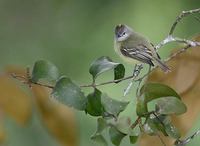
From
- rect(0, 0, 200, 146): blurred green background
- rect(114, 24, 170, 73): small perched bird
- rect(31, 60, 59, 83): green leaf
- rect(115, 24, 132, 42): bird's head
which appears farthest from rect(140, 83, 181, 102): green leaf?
rect(0, 0, 200, 146): blurred green background

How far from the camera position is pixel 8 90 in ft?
3.91

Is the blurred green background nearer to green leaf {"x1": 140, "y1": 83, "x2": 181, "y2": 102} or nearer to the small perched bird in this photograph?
the small perched bird

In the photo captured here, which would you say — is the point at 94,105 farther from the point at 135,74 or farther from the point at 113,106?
the point at 135,74

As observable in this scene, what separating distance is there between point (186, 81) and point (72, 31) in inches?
79.8

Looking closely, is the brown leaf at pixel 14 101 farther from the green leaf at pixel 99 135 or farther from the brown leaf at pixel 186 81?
the green leaf at pixel 99 135

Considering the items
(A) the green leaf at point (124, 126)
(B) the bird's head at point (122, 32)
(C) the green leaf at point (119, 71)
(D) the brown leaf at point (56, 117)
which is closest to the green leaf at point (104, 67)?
(C) the green leaf at point (119, 71)

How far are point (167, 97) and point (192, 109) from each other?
144 mm

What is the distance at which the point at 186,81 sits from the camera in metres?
1.06

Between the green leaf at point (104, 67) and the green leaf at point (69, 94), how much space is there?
0.06 meters

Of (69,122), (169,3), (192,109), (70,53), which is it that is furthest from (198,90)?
(70,53)

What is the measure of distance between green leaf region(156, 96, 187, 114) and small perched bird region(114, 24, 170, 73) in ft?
0.88

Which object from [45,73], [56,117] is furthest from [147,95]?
[56,117]

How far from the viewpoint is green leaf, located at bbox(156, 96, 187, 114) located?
2.88 feet

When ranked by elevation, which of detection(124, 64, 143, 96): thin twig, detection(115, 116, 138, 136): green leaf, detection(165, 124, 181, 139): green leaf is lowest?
detection(165, 124, 181, 139): green leaf
